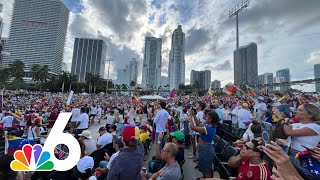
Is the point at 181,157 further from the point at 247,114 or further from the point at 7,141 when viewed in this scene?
the point at 7,141

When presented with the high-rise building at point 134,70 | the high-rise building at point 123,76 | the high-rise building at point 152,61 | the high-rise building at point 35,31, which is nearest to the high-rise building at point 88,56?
the high-rise building at point 35,31

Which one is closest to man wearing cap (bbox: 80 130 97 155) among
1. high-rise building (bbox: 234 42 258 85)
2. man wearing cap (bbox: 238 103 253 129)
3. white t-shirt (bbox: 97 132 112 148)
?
white t-shirt (bbox: 97 132 112 148)

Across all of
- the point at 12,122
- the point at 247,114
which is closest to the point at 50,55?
the point at 12,122

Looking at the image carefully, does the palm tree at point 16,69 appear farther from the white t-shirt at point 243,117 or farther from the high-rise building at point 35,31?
the white t-shirt at point 243,117

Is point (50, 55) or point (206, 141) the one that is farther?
point (50, 55)

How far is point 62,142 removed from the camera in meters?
4.02

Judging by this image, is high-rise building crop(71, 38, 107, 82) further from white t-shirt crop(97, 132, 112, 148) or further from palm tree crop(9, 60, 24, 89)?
white t-shirt crop(97, 132, 112, 148)

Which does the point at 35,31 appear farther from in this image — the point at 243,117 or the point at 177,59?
the point at 243,117

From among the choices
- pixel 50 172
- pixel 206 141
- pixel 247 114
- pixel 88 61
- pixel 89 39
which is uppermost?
pixel 89 39

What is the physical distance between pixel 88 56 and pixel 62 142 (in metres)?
120

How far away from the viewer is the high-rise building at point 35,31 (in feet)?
394

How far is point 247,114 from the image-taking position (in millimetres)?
7109

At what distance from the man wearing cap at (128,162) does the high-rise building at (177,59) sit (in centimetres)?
12974

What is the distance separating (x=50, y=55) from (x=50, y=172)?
143 meters
